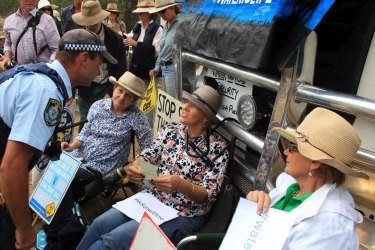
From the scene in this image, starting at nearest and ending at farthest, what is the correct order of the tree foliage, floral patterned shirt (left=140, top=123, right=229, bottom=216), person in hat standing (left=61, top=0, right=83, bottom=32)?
floral patterned shirt (left=140, top=123, right=229, bottom=216) → person in hat standing (left=61, top=0, right=83, bottom=32) → the tree foliage

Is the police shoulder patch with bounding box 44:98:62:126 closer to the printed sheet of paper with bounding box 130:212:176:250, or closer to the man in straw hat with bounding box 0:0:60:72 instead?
the printed sheet of paper with bounding box 130:212:176:250

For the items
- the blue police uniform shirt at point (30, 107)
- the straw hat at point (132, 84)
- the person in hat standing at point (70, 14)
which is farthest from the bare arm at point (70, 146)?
the person in hat standing at point (70, 14)

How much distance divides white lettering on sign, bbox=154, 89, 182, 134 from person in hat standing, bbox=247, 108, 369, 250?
1.50m

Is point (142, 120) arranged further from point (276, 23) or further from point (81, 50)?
point (276, 23)

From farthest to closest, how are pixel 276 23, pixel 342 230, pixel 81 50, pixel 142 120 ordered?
pixel 142 120, pixel 81 50, pixel 276 23, pixel 342 230

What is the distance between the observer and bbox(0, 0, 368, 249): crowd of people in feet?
5.05

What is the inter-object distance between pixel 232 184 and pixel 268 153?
0.44 metres

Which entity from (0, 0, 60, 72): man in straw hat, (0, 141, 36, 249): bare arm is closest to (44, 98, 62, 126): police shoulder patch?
(0, 141, 36, 249): bare arm

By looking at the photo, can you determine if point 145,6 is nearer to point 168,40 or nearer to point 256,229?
point 168,40

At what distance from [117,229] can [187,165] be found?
615 mm

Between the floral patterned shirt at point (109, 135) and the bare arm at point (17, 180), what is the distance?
4.67 ft

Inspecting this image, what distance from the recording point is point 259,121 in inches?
96.0

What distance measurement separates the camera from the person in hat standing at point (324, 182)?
1.47 m

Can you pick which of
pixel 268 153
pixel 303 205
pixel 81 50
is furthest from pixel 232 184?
pixel 81 50
